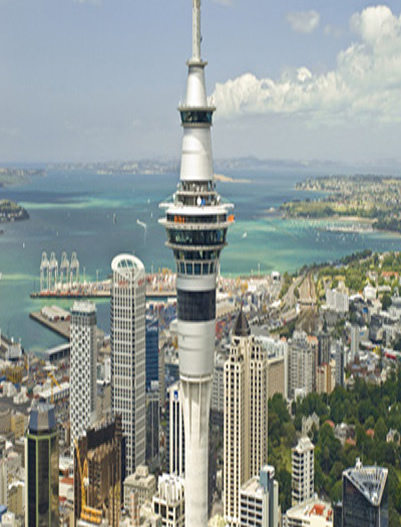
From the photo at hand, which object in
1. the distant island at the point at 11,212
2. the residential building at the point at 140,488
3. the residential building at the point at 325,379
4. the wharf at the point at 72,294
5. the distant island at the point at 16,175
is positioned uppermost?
the distant island at the point at 16,175

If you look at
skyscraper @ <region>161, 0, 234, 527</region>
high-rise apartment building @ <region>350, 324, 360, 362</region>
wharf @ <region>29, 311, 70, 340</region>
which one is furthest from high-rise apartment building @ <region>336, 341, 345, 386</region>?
skyscraper @ <region>161, 0, 234, 527</region>

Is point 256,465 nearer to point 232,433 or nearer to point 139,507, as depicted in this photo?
point 232,433

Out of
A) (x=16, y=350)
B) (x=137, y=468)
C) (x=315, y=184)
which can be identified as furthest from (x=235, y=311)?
(x=315, y=184)

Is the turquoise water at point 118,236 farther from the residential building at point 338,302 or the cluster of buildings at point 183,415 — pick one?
the cluster of buildings at point 183,415

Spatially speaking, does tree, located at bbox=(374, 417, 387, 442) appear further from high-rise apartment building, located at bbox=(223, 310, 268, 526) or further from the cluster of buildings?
high-rise apartment building, located at bbox=(223, 310, 268, 526)

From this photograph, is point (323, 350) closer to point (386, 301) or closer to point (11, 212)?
point (386, 301)

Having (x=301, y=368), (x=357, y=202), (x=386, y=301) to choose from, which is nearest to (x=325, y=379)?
(x=301, y=368)

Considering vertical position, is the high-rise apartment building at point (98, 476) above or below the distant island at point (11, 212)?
below

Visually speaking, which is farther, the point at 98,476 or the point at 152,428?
the point at 152,428

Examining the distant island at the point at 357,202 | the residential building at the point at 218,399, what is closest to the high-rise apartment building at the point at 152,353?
the residential building at the point at 218,399
